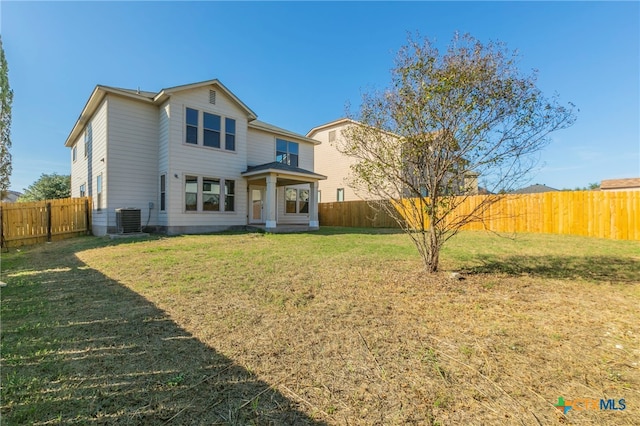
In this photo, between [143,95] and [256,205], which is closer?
[143,95]

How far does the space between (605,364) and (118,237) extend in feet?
40.7

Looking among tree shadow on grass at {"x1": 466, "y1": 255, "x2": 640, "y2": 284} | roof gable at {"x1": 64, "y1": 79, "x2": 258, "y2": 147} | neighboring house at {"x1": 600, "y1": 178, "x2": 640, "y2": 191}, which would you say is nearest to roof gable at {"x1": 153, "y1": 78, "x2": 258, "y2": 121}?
roof gable at {"x1": 64, "y1": 79, "x2": 258, "y2": 147}

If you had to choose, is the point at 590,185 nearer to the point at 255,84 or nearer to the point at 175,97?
the point at 255,84

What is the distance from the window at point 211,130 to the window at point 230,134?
362 mm

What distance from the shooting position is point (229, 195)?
13406 mm

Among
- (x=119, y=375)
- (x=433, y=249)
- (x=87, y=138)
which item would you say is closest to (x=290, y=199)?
(x=87, y=138)

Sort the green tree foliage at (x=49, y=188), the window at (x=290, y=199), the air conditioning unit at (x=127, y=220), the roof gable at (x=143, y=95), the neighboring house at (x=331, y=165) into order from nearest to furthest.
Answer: the air conditioning unit at (x=127, y=220) → the roof gable at (x=143, y=95) → the window at (x=290, y=199) → the neighboring house at (x=331, y=165) → the green tree foliage at (x=49, y=188)

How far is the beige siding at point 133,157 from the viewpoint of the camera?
37.4 feet

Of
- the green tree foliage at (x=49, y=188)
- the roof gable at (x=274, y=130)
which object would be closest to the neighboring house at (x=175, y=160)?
the roof gable at (x=274, y=130)

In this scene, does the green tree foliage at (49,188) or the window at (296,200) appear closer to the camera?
the window at (296,200)

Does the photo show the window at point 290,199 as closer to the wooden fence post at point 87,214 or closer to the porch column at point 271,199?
the porch column at point 271,199

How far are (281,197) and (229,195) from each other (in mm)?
3319

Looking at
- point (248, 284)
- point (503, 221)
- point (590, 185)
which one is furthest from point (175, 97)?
point (590, 185)

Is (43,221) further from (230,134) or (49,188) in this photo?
(49,188)
